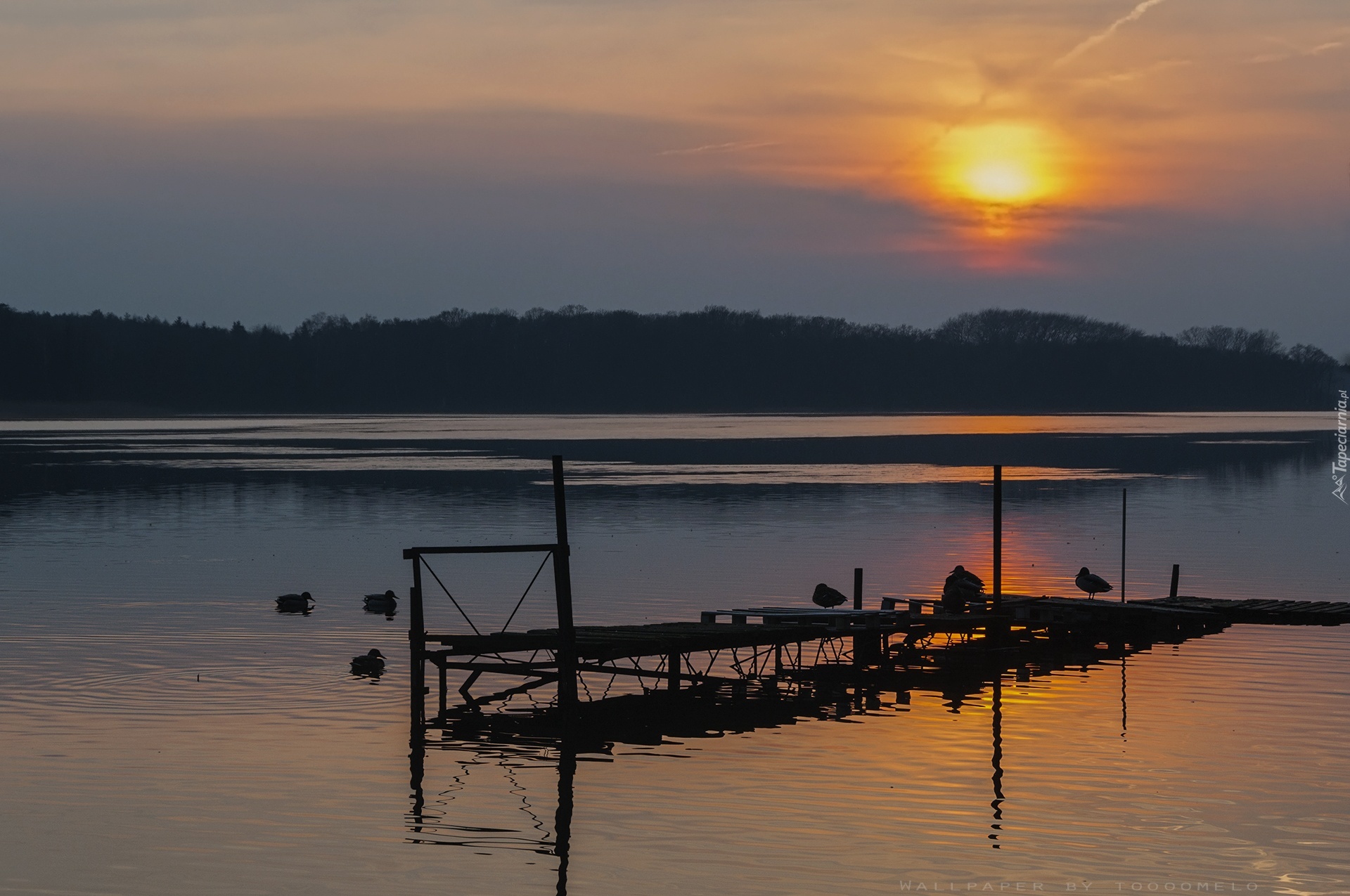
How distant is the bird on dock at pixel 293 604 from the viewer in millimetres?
32781

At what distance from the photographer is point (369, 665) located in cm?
2575

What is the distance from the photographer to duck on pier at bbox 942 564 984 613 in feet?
98.5

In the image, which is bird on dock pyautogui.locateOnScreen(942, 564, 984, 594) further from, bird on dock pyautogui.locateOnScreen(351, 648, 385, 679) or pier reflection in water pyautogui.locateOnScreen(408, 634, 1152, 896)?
bird on dock pyautogui.locateOnScreen(351, 648, 385, 679)

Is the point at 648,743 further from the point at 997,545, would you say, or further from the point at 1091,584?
the point at 1091,584

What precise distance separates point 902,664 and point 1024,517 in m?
30.1

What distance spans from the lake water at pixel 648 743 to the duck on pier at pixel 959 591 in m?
→ 2.72

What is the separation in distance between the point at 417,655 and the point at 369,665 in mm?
2993

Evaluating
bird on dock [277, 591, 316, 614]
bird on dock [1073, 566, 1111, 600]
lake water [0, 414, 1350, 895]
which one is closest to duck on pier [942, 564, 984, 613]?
bird on dock [1073, 566, 1111, 600]

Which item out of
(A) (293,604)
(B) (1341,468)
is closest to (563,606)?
(A) (293,604)

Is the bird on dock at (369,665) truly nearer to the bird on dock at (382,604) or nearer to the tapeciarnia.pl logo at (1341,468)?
the bird on dock at (382,604)

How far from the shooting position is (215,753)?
20.1 metres

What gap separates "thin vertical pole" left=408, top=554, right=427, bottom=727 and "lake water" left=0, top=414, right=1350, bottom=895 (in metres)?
0.40

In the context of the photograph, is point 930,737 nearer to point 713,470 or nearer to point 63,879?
point 63,879

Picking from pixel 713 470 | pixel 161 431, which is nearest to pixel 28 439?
pixel 161 431
